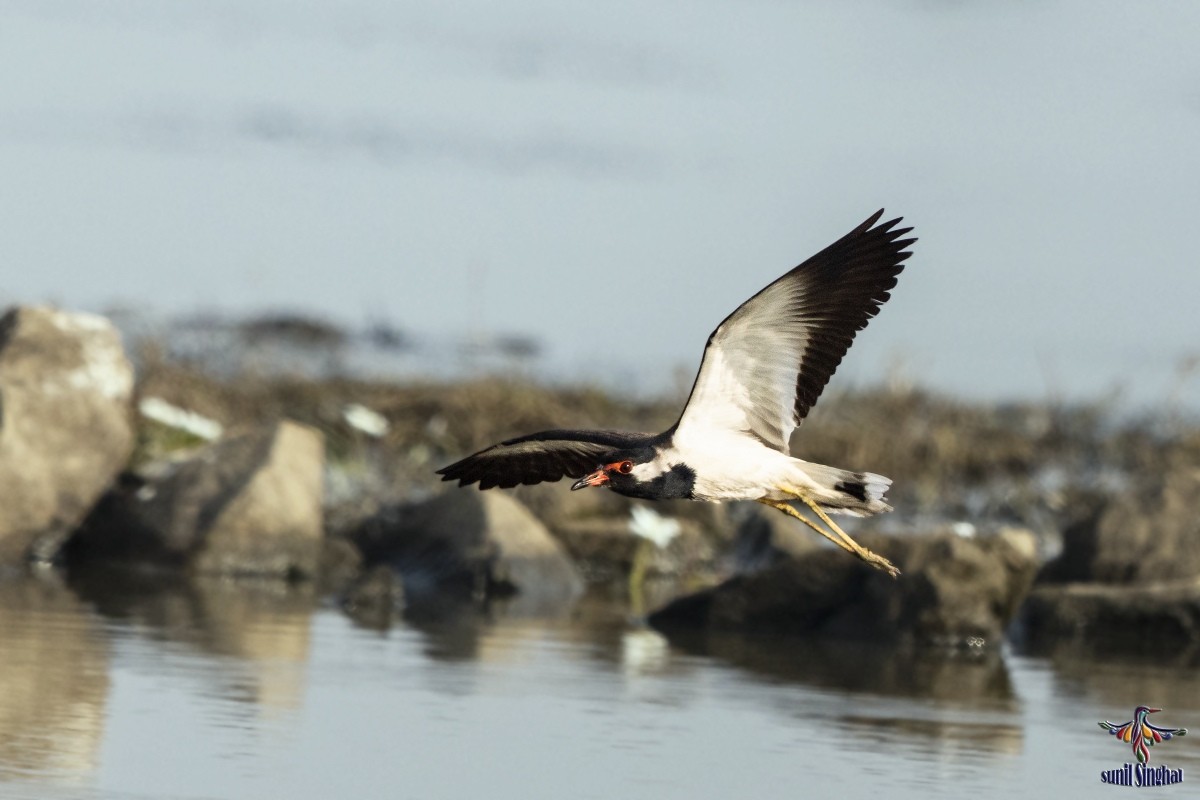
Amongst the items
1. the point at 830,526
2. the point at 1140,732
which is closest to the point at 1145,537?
the point at 1140,732

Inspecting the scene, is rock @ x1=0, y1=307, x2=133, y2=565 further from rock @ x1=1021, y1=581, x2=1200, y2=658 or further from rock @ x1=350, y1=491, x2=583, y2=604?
rock @ x1=1021, y1=581, x2=1200, y2=658

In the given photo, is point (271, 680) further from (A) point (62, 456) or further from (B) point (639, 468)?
(A) point (62, 456)

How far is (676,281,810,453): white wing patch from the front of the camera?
889 centimetres

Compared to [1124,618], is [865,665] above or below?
below

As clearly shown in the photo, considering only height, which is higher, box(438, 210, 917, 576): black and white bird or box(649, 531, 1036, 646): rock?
box(438, 210, 917, 576): black and white bird

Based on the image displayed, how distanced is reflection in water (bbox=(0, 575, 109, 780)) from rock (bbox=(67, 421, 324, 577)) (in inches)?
59.9

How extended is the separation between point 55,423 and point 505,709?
6.10 m

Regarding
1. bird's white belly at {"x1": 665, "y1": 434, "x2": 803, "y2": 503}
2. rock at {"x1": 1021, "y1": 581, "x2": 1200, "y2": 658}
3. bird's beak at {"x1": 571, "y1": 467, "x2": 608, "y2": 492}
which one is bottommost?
rock at {"x1": 1021, "y1": 581, "x2": 1200, "y2": 658}

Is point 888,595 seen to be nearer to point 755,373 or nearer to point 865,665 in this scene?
point 865,665

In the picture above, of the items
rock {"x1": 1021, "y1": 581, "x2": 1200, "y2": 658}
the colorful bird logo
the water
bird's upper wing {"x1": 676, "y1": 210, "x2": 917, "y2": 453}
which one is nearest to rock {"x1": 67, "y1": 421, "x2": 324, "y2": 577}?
the water

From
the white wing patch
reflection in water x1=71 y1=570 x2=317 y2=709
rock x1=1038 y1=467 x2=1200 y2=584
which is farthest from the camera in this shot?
rock x1=1038 y1=467 x2=1200 y2=584

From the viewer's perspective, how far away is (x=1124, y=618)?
1372 centimetres

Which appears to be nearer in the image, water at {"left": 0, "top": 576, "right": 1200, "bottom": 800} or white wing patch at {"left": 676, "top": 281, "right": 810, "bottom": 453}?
water at {"left": 0, "top": 576, "right": 1200, "bottom": 800}

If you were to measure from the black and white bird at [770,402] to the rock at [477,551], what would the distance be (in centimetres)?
493
